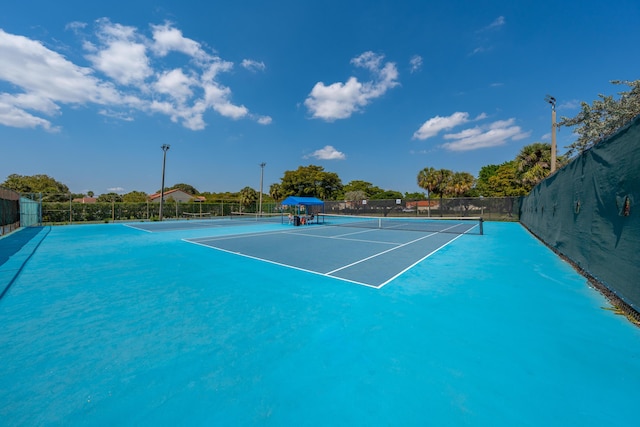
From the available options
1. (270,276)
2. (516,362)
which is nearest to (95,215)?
(270,276)

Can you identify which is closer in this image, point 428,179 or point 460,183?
point 460,183

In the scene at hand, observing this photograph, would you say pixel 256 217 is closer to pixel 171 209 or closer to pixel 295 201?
pixel 171 209

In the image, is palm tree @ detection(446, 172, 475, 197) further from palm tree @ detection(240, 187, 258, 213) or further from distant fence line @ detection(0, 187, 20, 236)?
distant fence line @ detection(0, 187, 20, 236)

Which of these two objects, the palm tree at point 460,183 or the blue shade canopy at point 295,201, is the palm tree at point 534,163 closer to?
the palm tree at point 460,183

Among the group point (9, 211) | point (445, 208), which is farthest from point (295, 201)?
point (445, 208)

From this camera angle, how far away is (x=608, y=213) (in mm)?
5137

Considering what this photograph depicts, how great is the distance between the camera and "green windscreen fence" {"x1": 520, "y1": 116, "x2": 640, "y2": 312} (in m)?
4.23

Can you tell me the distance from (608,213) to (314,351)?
249 inches

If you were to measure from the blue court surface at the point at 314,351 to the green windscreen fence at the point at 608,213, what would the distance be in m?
0.59

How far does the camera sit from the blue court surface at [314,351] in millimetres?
2305

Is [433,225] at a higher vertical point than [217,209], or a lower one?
lower

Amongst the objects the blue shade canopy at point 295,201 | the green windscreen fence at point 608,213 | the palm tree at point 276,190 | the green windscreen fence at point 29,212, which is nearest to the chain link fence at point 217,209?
the green windscreen fence at point 29,212

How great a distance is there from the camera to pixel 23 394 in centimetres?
250

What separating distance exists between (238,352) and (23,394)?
6.50ft
